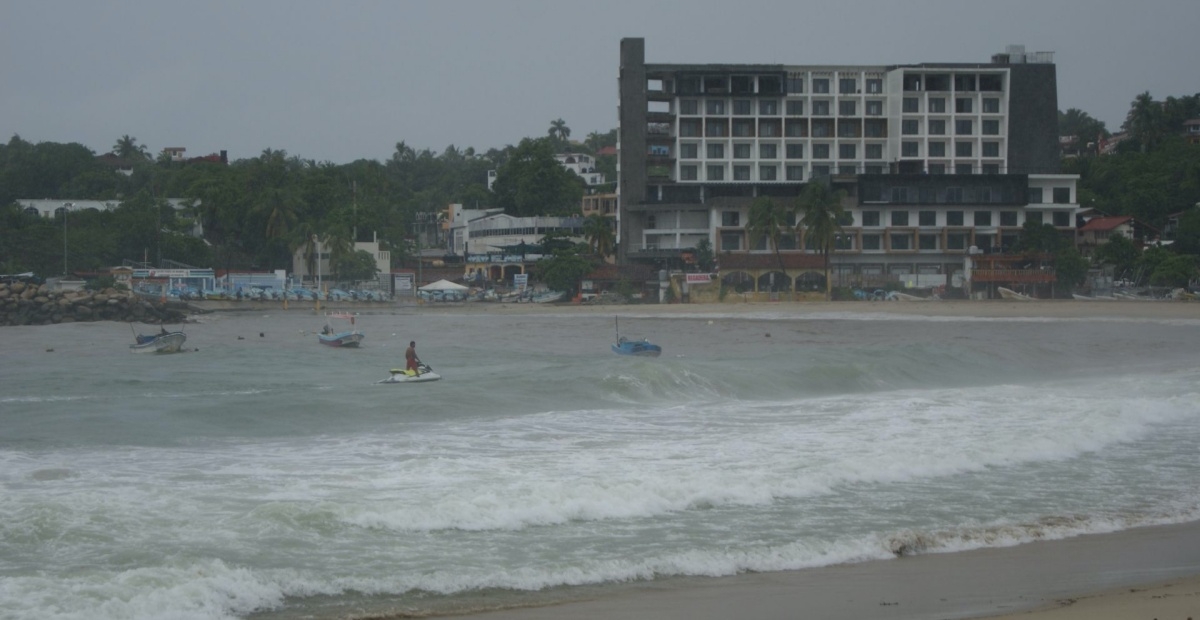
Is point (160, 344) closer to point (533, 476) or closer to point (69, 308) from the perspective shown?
point (69, 308)

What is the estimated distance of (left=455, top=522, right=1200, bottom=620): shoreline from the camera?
9336 mm

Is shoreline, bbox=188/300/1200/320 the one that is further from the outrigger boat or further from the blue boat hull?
the outrigger boat

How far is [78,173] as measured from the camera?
131 m

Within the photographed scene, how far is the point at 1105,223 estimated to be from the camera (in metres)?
88.8

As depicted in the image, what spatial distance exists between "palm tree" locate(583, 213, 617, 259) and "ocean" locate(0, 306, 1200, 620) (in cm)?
5983

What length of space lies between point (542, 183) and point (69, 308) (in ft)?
164

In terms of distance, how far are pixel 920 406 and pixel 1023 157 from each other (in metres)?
73.5

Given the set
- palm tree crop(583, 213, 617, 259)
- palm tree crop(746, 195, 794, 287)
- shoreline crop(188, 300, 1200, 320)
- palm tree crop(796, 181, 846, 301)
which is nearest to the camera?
shoreline crop(188, 300, 1200, 320)

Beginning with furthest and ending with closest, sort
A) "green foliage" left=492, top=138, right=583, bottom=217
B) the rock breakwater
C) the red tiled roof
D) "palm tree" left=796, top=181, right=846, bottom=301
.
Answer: "green foliage" left=492, top=138, right=583, bottom=217, the red tiled roof, "palm tree" left=796, top=181, right=846, bottom=301, the rock breakwater

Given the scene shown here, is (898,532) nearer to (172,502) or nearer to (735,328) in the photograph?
(172,502)

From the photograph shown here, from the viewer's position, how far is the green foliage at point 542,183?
108 metres

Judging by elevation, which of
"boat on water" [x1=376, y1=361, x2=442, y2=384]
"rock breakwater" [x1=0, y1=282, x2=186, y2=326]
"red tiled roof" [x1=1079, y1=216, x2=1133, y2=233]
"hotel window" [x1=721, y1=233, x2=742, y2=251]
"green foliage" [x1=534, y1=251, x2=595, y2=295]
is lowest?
"boat on water" [x1=376, y1=361, x2=442, y2=384]

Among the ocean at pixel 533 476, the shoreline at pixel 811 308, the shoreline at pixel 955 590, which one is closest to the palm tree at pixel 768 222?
the shoreline at pixel 811 308

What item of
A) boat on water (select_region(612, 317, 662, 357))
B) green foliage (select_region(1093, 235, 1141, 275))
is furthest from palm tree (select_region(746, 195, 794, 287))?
boat on water (select_region(612, 317, 662, 357))
